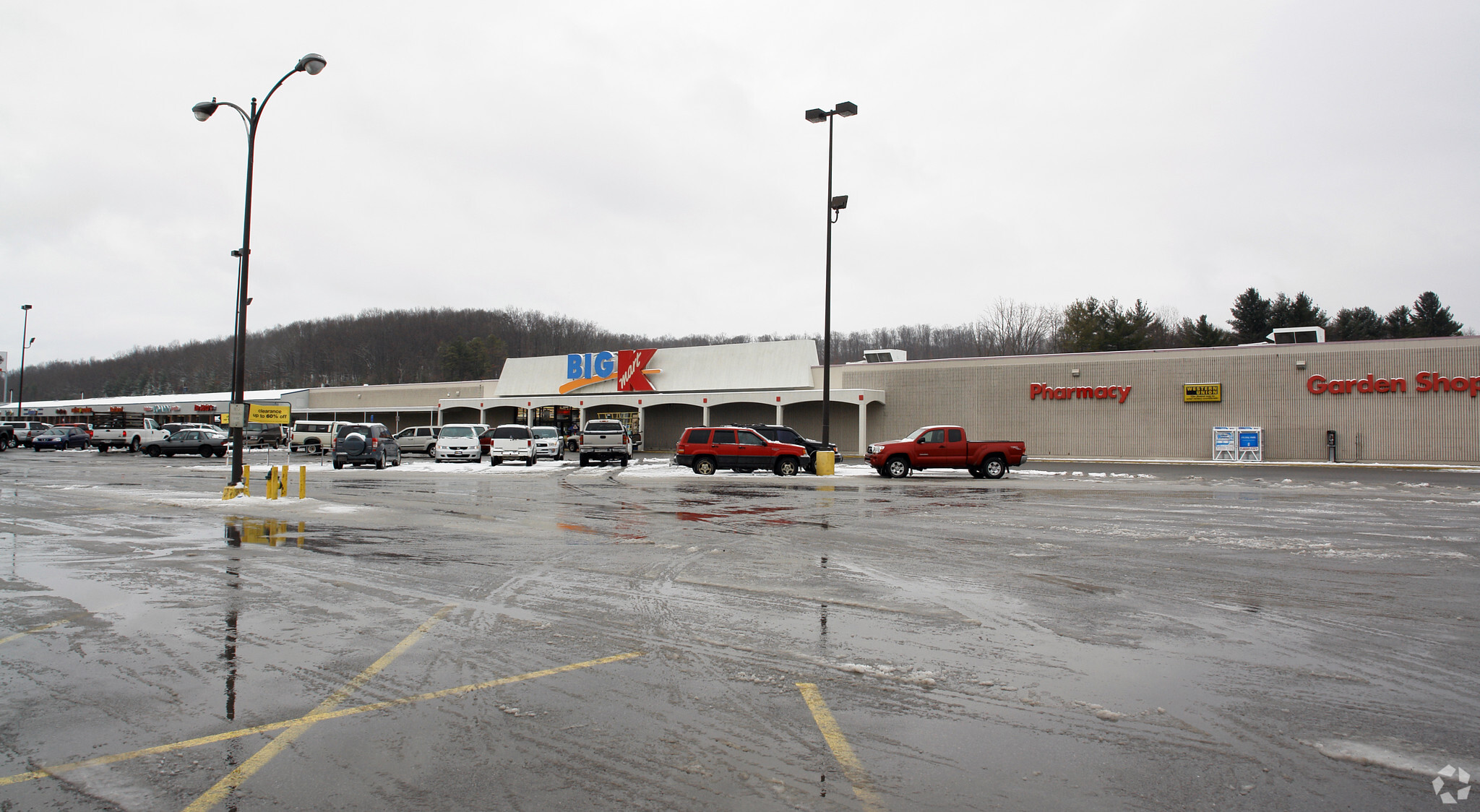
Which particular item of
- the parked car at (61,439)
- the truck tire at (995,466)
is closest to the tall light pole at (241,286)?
the truck tire at (995,466)

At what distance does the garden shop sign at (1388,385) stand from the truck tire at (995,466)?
16965 mm

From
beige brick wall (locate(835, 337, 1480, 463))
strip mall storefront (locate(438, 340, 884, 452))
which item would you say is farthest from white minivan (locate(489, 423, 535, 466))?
beige brick wall (locate(835, 337, 1480, 463))

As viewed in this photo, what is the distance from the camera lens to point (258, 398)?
65.9 metres

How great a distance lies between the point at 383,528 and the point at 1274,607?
38.6 feet

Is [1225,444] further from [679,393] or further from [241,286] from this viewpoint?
[241,286]

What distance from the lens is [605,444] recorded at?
33062 mm

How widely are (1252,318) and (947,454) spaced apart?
55728 mm

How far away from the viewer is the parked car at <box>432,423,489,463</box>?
117 feet

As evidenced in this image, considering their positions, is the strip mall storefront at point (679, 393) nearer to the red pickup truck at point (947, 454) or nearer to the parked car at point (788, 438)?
the parked car at point (788, 438)

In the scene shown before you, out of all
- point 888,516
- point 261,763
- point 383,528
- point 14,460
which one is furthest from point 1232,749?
point 14,460

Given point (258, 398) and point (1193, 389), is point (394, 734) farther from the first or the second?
point (258, 398)

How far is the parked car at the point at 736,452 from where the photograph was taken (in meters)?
27.5
